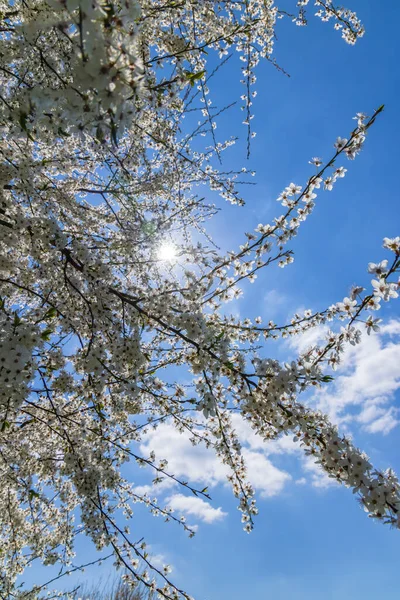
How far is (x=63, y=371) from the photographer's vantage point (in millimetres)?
4039

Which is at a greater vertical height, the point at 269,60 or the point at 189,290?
the point at 269,60

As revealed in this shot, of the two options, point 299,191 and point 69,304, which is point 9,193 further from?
point 299,191

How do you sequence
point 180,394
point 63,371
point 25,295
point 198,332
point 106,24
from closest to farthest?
point 106,24
point 198,332
point 63,371
point 180,394
point 25,295

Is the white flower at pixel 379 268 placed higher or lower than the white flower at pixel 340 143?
lower

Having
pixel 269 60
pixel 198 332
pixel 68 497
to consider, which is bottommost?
pixel 68 497

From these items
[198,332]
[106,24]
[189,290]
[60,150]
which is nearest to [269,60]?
[60,150]

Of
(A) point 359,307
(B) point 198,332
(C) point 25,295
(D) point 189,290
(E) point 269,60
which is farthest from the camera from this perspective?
(C) point 25,295

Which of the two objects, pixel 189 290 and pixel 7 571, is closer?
pixel 189 290

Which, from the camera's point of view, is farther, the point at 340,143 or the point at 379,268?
the point at 340,143

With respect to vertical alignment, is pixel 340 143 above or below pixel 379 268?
above

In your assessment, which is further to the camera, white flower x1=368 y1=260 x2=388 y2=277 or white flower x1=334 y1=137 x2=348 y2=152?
white flower x1=334 y1=137 x2=348 y2=152

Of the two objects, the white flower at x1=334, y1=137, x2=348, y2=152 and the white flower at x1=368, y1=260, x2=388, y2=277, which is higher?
the white flower at x1=334, y1=137, x2=348, y2=152

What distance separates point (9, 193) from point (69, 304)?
4.25 feet

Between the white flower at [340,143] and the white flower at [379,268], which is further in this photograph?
the white flower at [340,143]
